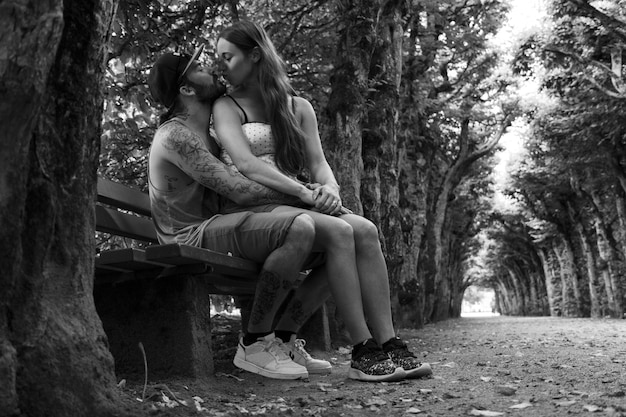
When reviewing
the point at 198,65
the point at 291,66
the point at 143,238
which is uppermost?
the point at 291,66

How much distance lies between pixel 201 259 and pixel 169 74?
5.05 ft

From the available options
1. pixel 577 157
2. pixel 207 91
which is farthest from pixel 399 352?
pixel 577 157

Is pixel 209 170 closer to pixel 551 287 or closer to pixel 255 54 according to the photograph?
pixel 255 54

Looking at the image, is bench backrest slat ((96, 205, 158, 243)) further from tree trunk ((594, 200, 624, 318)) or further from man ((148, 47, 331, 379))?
tree trunk ((594, 200, 624, 318))

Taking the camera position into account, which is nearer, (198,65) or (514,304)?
(198,65)

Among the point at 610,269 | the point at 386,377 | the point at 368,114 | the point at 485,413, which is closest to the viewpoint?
the point at 485,413

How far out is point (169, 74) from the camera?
4.84 metres

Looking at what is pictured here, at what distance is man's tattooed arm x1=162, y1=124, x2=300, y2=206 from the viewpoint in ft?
14.7

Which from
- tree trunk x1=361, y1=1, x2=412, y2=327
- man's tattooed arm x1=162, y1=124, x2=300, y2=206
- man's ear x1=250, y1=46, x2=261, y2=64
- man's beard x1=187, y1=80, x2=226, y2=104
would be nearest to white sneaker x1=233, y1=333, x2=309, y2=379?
man's tattooed arm x1=162, y1=124, x2=300, y2=206

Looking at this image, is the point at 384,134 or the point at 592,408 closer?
the point at 592,408

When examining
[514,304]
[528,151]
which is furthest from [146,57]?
[514,304]

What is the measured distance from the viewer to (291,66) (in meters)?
11.6

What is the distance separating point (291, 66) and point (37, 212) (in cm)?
933

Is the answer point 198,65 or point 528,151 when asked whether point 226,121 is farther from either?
point 528,151
